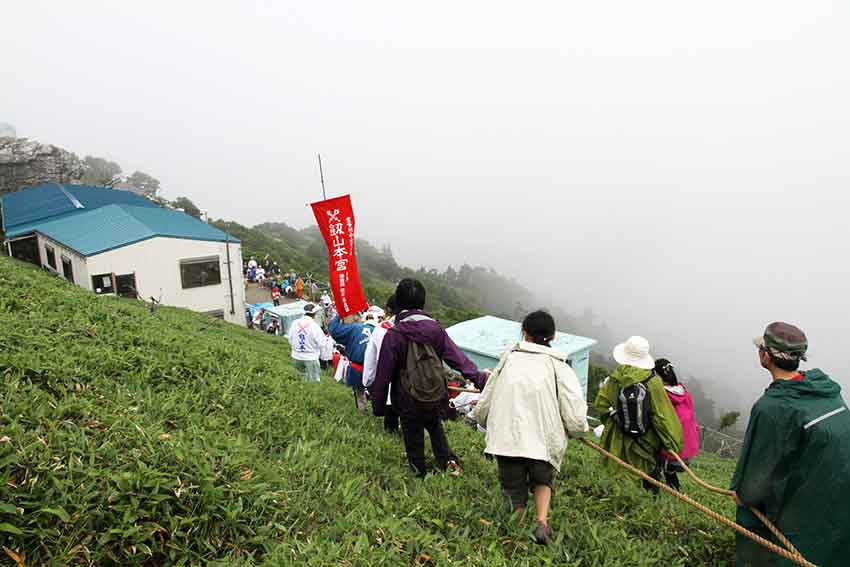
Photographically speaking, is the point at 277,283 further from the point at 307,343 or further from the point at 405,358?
the point at 405,358

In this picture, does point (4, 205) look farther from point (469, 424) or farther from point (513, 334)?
point (469, 424)

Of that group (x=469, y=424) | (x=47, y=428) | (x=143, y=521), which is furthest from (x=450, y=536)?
(x=469, y=424)

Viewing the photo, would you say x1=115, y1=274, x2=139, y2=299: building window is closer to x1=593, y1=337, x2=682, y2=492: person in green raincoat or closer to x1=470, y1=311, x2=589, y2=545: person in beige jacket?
x1=593, y1=337, x2=682, y2=492: person in green raincoat

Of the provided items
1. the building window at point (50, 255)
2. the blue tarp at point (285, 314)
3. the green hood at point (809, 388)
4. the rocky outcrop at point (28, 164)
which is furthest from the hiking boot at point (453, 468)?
the rocky outcrop at point (28, 164)

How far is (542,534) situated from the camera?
3441mm

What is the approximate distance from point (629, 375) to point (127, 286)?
21112mm

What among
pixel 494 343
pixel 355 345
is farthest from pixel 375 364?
pixel 494 343

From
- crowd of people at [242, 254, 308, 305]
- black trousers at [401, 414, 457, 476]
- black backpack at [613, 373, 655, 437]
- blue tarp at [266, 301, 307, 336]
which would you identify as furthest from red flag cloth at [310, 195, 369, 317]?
crowd of people at [242, 254, 308, 305]

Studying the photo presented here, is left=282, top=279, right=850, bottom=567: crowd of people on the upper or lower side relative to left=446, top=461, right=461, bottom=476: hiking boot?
upper

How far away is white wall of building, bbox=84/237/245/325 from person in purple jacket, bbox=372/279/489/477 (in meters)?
19.4

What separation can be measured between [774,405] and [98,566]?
3.82m

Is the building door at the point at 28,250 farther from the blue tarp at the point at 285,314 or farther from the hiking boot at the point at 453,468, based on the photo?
the hiking boot at the point at 453,468

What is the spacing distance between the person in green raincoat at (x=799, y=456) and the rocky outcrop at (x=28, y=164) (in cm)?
4962

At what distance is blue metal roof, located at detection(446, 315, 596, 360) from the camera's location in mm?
21500
